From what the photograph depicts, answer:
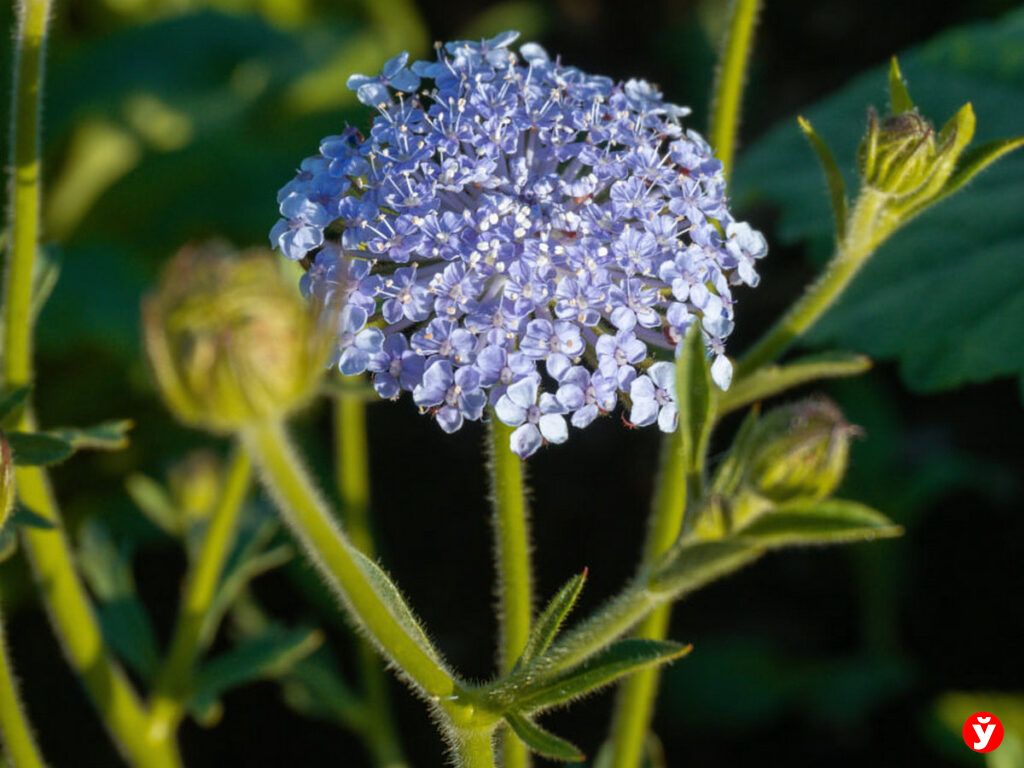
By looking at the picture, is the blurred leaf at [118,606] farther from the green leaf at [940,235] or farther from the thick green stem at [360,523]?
the green leaf at [940,235]

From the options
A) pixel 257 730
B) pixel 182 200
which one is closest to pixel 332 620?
pixel 257 730

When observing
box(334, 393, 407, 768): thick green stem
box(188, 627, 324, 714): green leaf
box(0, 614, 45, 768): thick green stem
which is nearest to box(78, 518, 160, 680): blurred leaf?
box(188, 627, 324, 714): green leaf

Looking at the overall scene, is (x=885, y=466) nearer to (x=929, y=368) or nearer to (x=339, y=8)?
(x=929, y=368)

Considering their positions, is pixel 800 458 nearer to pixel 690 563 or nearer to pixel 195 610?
pixel 690 563

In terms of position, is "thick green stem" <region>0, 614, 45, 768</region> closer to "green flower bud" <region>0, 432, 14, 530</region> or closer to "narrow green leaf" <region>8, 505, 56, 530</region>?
"narrow green leaf" <region>8, 505, 56, 530</region>
